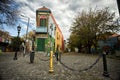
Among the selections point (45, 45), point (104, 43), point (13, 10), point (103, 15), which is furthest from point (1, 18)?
point (104, 43)

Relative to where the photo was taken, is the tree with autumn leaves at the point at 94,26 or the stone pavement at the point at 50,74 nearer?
the stone pavement at the point at 50,74

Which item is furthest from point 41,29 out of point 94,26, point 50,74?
point 50,74

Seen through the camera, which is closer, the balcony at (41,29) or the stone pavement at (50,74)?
the stone pavement at (50,74)

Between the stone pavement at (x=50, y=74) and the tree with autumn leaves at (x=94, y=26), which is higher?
the tree with autumn leaves at (x=94, y=26)

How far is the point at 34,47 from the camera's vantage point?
23.4 m

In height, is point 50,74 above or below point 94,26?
below

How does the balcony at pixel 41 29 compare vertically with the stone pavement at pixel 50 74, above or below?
above

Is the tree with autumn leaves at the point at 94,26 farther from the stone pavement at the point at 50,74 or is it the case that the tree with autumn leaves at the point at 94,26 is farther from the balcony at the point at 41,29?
the stone pavement at the point at 50,74

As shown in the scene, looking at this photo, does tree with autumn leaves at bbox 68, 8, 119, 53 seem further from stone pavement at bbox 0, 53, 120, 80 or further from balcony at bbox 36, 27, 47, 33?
stone pavement at bbox 0, 53, 120, 80

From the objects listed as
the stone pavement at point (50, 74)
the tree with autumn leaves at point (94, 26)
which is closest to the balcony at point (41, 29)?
the tree with autumn leaves at point (94, 26)

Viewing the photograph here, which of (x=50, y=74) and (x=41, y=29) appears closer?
(x=50, y=74)

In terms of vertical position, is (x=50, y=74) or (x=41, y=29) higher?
(x=41, y=29)

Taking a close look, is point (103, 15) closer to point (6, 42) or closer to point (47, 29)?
point (47, 29)

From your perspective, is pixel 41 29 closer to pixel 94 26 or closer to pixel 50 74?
pixel 94 26
